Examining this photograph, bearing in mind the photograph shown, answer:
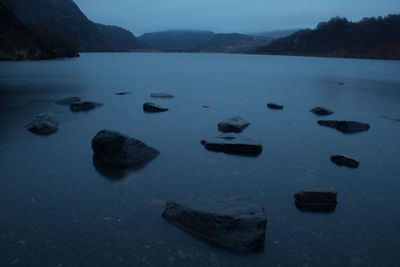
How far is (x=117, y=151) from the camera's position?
8.45 m

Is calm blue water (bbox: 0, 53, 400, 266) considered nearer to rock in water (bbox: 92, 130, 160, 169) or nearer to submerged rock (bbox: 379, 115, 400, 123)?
rock in water (bbox: 92, 130, 160, 169)

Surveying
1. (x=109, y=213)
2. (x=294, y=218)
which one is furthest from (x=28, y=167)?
(x=294, y=218)

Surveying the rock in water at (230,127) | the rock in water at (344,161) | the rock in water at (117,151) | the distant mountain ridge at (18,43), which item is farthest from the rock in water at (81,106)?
the distant mountain ridge at (18,43)

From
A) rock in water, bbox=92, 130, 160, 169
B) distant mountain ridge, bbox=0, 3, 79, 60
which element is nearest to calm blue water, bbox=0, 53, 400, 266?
rock in water, bbox=92, 130, 160, 169

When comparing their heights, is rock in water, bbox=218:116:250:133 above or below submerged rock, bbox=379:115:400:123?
above

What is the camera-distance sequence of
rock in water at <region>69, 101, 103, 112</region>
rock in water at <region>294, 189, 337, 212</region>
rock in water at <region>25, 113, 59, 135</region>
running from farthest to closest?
rock in water at <region>69, 101, 103, 112</region> < rock in water at <region>25, 113, 59, 135</region> < rock in water at <region>294, 189, 337, 212</region>

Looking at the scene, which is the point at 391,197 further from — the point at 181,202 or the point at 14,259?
the point at 14,259

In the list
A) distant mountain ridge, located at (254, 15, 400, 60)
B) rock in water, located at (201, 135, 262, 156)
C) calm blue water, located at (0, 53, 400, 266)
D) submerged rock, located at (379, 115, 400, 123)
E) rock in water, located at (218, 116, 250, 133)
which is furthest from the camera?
distant mountain ridge, located at (254, 15, 400, 60)

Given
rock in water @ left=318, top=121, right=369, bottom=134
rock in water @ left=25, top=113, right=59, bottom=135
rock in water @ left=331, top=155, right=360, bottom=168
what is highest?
rock in water @ left=25, top=113, right=59, bottom=135

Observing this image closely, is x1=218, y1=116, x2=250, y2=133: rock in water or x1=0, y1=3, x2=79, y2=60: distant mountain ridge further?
x1=0, y1=3, x2=79, y2=60: distant mountain ridge

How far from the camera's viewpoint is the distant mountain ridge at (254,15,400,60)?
14288 centimetres

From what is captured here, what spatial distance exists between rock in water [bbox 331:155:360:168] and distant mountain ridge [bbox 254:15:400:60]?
496 feet

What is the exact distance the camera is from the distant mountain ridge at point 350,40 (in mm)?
142875

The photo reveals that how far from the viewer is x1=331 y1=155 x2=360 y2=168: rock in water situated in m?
8.71
